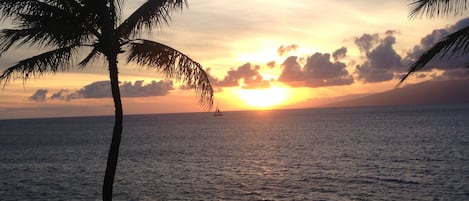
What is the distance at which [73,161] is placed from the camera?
71.7 metres

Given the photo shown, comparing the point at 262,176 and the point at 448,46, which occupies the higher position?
the point at 448,46

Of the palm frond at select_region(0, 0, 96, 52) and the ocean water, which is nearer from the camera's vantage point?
the palm frond at select_region(0, 0, 96, 52)

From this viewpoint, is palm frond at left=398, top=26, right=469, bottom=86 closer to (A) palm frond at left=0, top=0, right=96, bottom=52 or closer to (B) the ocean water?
(A) palm frond at left=0, top=0, right=96, bottom=52

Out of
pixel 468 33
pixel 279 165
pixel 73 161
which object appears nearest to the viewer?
pixel 468 33

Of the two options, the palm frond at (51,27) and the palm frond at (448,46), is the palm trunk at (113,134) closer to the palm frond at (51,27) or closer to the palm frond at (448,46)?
the palm frond at (51,27)

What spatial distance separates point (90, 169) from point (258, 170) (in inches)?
909

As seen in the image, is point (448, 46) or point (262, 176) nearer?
point (448, 46)

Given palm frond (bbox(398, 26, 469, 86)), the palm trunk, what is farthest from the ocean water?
palm frond (bbox(398, 26, 469, 86))

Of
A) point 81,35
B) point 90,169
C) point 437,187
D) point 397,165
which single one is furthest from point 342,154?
point 81,35

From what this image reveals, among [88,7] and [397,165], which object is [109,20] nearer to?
[88,7]

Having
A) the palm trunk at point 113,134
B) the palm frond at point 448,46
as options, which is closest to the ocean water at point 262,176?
the palm trunk at point 113,134

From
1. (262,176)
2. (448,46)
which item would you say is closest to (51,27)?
(448,46)

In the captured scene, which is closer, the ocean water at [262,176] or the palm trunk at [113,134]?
the palm trunk at [113,134]

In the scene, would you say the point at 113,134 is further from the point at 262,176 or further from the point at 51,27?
the point at 262,176
